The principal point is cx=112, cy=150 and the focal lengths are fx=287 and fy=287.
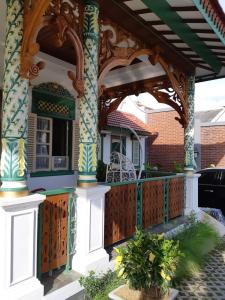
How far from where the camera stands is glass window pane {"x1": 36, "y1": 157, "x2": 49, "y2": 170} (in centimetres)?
656

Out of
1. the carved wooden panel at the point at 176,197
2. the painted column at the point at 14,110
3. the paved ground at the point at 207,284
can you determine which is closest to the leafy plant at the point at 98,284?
the paved ground at the point at 207,284

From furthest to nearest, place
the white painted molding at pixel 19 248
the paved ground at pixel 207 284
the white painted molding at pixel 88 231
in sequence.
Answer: the paved ground at pixel 207 284 → the white painted molding at pixel 88 231 → the white painted molding at pixel 19 248

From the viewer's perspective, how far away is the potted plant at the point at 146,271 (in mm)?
3143

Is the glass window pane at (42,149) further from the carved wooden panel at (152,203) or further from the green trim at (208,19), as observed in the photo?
the green trim at (208,19)

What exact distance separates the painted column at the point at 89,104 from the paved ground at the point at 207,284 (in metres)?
1.95

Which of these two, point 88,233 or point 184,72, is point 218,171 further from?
point 88,233

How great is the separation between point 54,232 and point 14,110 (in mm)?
1540

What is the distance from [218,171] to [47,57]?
6.22 meters

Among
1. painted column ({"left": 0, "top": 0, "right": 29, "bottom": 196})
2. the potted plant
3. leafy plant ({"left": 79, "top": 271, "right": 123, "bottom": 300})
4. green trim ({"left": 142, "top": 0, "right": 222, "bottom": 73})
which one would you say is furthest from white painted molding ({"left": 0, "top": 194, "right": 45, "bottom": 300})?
green trim ({"left": 142, "top": 0, "right": 222, "bottom": 73})

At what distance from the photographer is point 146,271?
3.12m

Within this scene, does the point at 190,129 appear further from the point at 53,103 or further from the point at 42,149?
the point at 42,149

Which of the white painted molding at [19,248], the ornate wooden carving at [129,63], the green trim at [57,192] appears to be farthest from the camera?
the ornate wooden carving at [129,63]

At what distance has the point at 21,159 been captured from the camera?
293cm

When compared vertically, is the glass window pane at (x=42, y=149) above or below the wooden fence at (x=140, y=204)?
above
